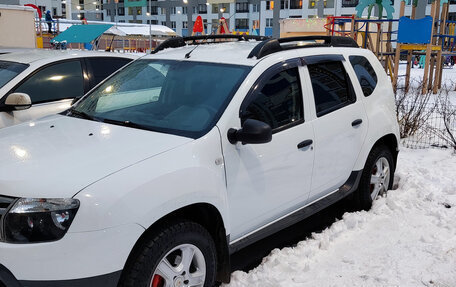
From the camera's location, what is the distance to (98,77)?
6238 millimetres

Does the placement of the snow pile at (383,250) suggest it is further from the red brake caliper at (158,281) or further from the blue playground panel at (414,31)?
the blue playground panel at (414,31)

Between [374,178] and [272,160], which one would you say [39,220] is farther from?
[374,178]

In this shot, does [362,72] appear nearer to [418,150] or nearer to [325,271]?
[325,271]

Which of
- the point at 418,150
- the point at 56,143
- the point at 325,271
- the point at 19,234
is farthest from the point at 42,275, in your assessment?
the point at 418,150

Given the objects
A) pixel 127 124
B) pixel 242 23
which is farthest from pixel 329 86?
pixel 242 23

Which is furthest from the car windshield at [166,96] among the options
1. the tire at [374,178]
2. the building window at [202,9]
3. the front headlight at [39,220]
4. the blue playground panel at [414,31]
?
the building window at [202,9]

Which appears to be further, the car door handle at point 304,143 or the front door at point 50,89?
the front door at point 50,89

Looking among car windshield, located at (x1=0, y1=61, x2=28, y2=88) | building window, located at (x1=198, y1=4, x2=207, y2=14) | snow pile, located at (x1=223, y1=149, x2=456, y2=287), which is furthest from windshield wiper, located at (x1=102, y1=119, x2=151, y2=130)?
building window, located at (x1=198, y1=4, x2=207, y2=14)

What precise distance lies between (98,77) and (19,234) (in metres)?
4.16

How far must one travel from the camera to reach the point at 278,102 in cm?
362

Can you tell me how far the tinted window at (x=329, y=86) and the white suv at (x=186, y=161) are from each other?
2 centimetres

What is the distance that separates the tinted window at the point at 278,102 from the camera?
3.41 metres

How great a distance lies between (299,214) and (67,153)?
1979mm

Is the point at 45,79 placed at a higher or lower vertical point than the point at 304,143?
higher
